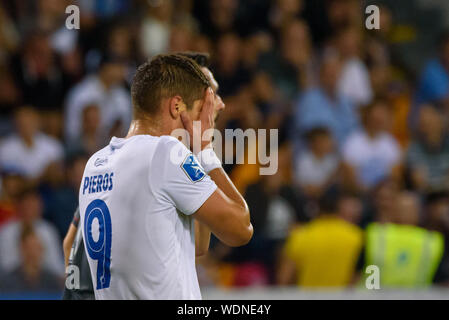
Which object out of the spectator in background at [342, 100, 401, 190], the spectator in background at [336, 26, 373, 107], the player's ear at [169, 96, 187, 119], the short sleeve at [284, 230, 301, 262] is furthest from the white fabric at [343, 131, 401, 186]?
the player's ear at [169, 96, 187, 119]

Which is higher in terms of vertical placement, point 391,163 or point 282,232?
point 391,163

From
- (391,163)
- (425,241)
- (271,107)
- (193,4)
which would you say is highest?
(193,4)

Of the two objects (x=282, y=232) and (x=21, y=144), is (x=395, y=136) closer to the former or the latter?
(x=282, y=232)

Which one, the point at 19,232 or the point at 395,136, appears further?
the point at 395,136

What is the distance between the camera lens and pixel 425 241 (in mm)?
7410

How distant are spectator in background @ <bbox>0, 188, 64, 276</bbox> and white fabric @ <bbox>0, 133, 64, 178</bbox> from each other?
2.43ft

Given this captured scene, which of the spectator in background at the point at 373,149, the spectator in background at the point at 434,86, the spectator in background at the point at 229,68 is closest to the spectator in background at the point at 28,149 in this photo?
the spectator in background at the point at 229,68

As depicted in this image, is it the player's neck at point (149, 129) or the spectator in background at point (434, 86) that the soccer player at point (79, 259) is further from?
the spectator in background at point (434, 86)

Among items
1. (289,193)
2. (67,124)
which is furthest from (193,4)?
(289,193)

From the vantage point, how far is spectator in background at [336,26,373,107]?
30.9 feet

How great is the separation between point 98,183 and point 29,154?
5.23m

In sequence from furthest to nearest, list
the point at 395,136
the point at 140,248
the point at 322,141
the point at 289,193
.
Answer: the point at 395,136
the point at 322,141
the point at 289,193
the point at 140,248

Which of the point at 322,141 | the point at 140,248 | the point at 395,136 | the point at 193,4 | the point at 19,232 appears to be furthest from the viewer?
the point at 193,4

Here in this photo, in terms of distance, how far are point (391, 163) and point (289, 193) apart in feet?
4.59
